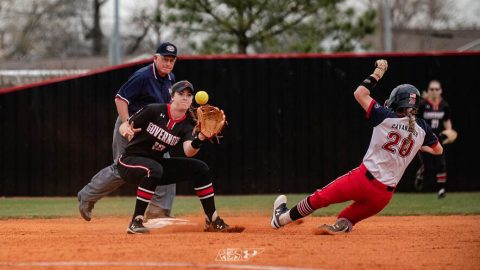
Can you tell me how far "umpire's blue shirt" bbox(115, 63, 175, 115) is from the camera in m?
9.28

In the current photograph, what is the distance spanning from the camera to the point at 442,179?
13.9 m

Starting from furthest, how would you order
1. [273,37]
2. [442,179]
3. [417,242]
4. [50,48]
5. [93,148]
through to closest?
[50,48] < [273,37] < [93,148] < [442,179] < [417,242]

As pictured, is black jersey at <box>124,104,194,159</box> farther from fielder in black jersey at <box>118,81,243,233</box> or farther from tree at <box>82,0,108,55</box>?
tree at <box>82,0,108,55</box>

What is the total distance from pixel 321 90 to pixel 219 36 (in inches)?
323

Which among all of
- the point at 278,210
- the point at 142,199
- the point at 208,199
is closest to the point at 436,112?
the point at 278,210

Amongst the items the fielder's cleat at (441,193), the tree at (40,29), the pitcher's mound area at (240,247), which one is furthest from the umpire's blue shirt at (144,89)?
the tree at (40,29)

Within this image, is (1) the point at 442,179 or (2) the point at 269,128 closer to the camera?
(1) the point at 442,179

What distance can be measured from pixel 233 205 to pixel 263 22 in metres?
10.4

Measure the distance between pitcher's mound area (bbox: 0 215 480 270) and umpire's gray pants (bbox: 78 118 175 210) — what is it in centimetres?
40

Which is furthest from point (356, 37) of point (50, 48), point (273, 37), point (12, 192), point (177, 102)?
point (50, 48)

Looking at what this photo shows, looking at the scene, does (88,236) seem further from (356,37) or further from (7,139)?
(356,37)

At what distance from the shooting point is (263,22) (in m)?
22.6

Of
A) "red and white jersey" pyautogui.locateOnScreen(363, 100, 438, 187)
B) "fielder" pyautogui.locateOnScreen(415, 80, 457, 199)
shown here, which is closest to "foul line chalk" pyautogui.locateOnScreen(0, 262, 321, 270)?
"red and white jersey" pyautogui.locateOnScreen(363, 100, 438, 187)

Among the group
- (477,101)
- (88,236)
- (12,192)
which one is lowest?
(12,192)
